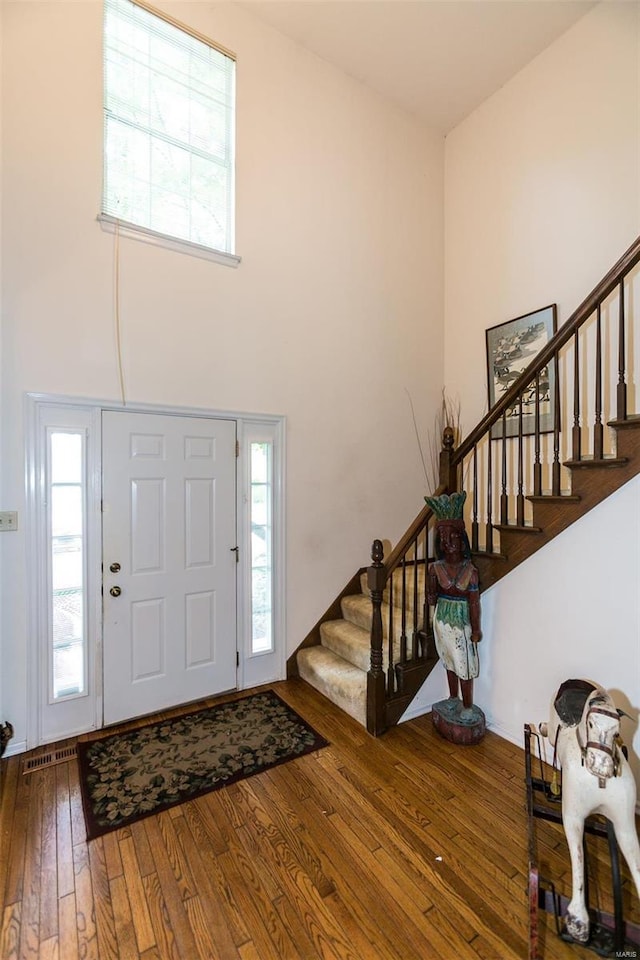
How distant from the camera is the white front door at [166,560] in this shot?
2.71m

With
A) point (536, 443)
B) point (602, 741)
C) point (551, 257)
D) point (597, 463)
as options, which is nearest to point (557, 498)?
point (597, 463)

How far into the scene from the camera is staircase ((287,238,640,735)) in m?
2.16

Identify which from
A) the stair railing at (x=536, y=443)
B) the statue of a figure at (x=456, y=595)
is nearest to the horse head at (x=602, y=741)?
the statue of a figure at (x=456, y=595)

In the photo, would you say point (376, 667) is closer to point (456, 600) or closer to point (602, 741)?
point (456, 600)

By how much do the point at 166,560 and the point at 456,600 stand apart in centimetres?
192

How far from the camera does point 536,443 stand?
8.07 feet

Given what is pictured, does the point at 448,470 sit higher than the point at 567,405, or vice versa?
the point at 567,405

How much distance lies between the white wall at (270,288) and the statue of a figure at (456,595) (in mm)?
1188

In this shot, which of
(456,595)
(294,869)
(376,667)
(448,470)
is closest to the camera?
(294,869)

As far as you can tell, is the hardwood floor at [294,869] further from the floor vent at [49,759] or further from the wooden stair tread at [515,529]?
the wooden stair tread at [515,529]

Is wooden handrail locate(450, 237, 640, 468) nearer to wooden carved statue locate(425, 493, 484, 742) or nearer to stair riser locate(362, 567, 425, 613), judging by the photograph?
wooden carved statue locate(425, 493, 484, 742)

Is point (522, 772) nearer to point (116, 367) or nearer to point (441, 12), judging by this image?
point (116, 367)

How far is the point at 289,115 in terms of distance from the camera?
338cm

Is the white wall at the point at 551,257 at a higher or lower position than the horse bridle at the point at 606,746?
higher
